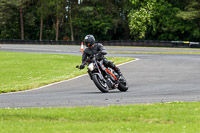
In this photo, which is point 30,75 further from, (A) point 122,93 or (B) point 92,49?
(A) point 122,93

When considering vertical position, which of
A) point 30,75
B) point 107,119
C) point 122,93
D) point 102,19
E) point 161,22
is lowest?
point 30,75

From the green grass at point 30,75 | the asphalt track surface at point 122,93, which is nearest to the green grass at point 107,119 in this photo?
the asphalt track surface at point 122,93

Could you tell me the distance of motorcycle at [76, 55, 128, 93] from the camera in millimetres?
12188

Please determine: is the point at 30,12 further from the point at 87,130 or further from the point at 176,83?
the point at 87,130

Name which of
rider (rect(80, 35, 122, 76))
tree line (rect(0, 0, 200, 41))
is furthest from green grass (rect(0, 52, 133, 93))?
tree line (rect(0, 0, 200, 41))

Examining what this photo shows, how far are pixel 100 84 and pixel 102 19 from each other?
171 feet

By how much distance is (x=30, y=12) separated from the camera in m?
72.2

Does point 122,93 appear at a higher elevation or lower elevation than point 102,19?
lower

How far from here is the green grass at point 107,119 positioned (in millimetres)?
6594

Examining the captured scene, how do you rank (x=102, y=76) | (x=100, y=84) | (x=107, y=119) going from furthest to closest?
(x=102, y=76), (x=100, y=84), (x=107, y=119)

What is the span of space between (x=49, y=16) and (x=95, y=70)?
62.6m

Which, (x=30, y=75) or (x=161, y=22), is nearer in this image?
(x=30, y=75)

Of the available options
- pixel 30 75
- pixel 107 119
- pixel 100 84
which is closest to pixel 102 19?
pixel 30 75

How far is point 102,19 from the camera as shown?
210ft
